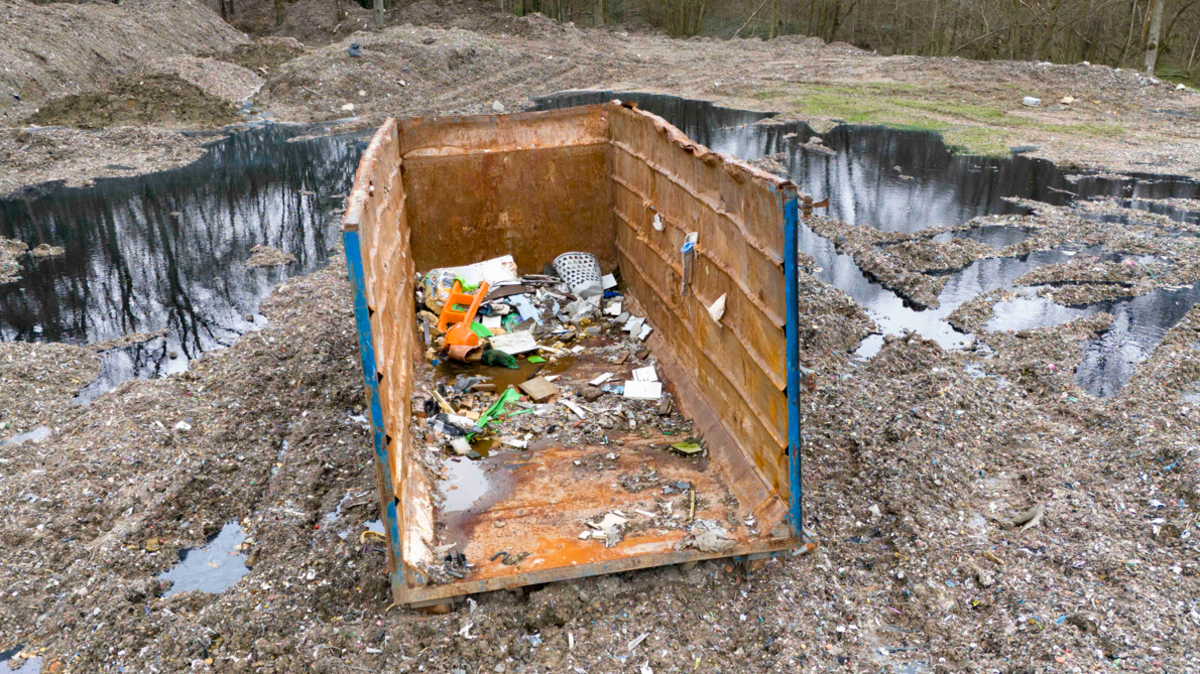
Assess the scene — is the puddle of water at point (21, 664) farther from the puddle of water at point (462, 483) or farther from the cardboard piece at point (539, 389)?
the cardboard piece at point (539, 389)

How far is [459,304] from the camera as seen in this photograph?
262 inches

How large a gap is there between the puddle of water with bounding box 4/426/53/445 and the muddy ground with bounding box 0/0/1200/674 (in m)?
0.05

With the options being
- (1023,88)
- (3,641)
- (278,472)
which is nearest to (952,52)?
(1023,88)

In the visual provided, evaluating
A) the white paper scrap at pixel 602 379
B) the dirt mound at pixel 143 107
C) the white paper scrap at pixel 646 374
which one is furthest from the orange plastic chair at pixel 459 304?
the dirt mound at pixel 143 107

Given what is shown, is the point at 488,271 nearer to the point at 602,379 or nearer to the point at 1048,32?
the point at 602,379

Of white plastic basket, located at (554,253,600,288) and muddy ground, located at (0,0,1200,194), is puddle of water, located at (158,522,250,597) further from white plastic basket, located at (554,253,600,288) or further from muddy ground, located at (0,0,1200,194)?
muddy ground, located at (0,0,1200,194)

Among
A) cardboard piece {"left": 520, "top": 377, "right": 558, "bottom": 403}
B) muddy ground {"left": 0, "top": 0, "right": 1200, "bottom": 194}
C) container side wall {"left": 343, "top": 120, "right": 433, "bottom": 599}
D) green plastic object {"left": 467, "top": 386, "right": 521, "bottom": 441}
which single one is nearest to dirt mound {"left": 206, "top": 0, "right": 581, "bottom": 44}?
muddy ground {"left": 0, "top": 0, "right": 1200, "bottom": 194}

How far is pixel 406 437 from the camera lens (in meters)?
4.35

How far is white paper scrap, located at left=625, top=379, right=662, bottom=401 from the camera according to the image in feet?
17.6

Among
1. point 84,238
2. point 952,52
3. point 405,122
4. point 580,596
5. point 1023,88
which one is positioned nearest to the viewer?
point 580,596

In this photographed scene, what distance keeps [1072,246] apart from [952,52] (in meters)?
19.6

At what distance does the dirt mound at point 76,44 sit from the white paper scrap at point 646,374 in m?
16.2

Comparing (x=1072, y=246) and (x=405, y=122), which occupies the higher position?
(x=405, y=122)

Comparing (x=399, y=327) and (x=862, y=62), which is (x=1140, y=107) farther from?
(x=399, y=327)
